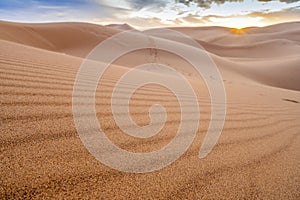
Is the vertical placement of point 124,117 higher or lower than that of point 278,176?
higher

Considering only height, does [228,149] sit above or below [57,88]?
below

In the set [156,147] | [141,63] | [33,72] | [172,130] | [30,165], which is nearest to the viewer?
[30,165]

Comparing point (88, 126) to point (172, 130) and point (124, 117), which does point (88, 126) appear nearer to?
point (124, 117)

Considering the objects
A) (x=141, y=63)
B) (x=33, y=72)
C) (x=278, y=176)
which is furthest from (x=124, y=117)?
(x=141, y=63)

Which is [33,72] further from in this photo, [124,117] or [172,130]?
[172,130]

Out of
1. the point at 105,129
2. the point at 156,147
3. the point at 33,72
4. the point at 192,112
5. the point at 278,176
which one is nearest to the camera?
the point at 278,176

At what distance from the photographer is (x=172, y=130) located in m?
1.95

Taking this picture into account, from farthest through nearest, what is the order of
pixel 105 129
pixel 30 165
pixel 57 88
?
pixel 57 88
pixel 105 129
pixel 30 165

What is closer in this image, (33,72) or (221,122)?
(221,122)

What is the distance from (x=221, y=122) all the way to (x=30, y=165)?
1.77 m

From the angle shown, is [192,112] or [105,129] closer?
[105,129]

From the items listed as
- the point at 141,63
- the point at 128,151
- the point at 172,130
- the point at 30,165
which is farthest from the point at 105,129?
the point at 141,63

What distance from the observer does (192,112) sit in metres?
2.64

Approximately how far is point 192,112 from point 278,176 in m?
1.26
